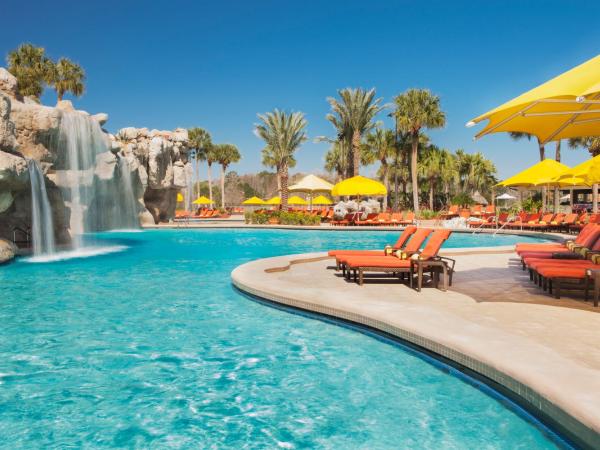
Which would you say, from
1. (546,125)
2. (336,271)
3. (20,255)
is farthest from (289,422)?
(20,255)

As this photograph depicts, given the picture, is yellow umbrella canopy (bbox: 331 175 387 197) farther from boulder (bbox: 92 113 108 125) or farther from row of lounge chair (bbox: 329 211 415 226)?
boulder (bbox: 92 113 108 125)

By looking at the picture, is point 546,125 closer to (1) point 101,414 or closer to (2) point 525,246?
(2) point 525,246

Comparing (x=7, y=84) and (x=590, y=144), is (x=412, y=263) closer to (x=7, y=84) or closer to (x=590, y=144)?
(x=7, y=84)

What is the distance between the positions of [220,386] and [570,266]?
228 inches

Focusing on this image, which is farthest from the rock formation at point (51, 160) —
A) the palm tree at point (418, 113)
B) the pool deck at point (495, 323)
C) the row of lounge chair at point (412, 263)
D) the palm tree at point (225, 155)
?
the palm tree at point (225, 155)

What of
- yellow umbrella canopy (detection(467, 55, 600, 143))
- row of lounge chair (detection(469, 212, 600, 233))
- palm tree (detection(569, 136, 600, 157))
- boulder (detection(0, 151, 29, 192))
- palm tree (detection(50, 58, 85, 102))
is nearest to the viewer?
yellow umbrella canopy (detection(467, 55, 600, 143))

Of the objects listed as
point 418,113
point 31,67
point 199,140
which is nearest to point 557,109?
point 418,113

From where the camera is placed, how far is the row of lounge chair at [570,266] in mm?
7016

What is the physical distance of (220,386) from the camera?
187 inches

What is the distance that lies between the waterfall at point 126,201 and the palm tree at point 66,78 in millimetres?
18549

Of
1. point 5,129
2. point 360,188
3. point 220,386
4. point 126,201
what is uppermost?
point 5,129

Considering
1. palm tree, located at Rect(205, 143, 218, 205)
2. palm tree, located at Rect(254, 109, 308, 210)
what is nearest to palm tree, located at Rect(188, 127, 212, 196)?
palm tree, located at Rect(205, 143, 218, 205)

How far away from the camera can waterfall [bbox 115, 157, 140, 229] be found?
30516mm

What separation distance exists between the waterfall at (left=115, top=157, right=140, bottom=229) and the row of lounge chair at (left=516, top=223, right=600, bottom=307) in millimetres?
25543
